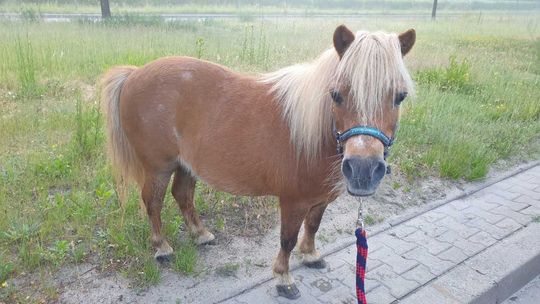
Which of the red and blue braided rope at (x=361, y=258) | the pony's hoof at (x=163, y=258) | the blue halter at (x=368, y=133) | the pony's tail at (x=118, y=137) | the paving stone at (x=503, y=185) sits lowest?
the paving stone at (x=503, y=185)

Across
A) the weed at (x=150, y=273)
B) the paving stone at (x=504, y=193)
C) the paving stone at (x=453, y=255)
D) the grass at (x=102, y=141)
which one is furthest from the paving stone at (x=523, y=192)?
the weed at (x=150, y=273)

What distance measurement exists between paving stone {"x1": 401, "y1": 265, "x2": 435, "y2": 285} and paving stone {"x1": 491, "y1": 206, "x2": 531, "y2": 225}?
1.38 m

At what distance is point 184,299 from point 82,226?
1059 millimetres

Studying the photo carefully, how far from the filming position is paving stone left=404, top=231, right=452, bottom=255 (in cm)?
340

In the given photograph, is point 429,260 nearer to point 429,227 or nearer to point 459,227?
point 429,227

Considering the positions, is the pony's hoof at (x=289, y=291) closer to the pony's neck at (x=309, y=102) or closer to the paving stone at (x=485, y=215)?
the pony's neck at (x=309, y=102)

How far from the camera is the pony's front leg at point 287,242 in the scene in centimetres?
263

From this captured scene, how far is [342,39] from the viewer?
6.70ft

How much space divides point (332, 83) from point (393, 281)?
1717 millimetres

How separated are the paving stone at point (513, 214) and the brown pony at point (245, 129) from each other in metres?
2.12

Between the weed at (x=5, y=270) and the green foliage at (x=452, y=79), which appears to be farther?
the green foliage at (x=452, y=79)

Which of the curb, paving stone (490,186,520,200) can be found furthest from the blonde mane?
paving stone (490,186,520,200)

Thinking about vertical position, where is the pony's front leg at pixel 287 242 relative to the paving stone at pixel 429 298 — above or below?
above

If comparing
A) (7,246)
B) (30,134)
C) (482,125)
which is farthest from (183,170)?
(482,125)
